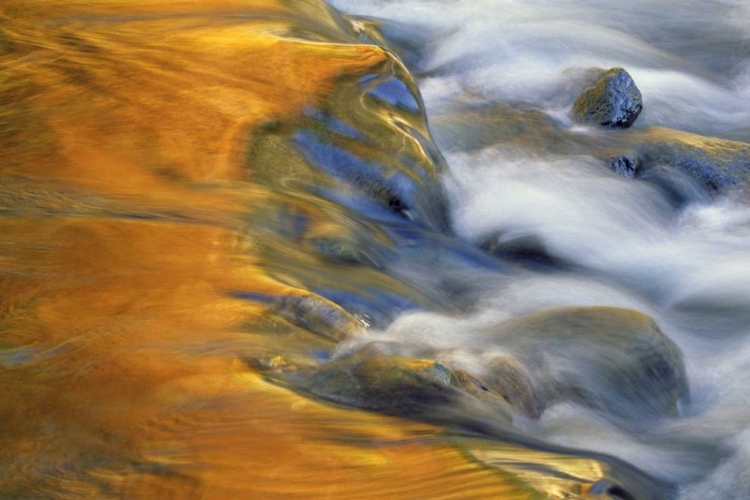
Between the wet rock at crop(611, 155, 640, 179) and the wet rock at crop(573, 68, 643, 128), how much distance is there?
588mm

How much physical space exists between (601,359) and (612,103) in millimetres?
3402

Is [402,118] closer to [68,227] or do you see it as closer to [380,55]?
[380,55]

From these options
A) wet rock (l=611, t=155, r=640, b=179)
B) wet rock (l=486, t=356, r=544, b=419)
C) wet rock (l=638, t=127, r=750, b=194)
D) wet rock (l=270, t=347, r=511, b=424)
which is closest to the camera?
wet rock (l=270, t=347, r=511, b=424)

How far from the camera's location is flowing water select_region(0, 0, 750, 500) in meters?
2.73

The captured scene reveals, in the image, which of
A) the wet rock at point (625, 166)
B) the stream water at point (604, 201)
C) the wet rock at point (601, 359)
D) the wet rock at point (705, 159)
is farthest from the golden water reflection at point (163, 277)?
the wet rock at point (705, 159)

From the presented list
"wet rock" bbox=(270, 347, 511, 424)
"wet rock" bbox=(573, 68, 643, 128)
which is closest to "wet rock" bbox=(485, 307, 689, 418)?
"wet rock" bbox=(270, 347, 511, 424)

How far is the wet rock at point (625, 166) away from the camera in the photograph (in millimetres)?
6418

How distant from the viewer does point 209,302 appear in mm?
3367

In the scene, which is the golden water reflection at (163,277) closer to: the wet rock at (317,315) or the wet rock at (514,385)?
the wet rock at (317,315)

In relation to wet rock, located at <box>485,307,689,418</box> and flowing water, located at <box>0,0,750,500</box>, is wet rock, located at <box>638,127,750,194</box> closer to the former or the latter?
flowing water, located at <box>0,0,750,500</box>

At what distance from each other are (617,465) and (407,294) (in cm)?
128

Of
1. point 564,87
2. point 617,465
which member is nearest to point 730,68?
point 564,87

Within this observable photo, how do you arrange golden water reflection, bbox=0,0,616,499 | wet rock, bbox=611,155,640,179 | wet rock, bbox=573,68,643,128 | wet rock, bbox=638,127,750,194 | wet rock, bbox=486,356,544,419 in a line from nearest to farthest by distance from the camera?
1. golden water reflection, bbox=0,0,616,499
2. wet rock, bbox=486,356,544,419
3. wet rock, bbox=638,127,750,194
4. wet rock, bbox=611,155,640,179
5. wet rock, bbox=573,68,643,128

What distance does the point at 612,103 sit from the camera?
7012 mm
